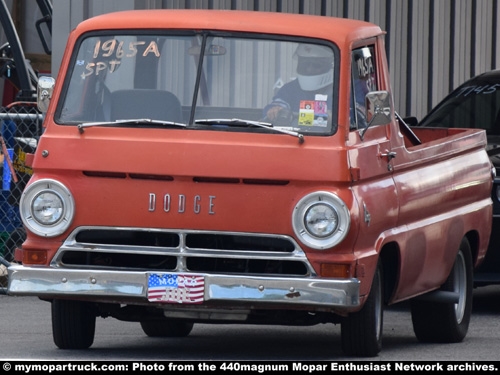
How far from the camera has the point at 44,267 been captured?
827 centimetres

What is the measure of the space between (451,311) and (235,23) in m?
2.51

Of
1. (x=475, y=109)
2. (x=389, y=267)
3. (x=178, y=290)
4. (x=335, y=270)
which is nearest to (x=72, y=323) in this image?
(x=178, y=290)

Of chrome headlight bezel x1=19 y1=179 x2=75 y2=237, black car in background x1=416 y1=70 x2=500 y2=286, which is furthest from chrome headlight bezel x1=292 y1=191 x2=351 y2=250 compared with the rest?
black car in background x1=416 y1=70 x2=500 y2=286

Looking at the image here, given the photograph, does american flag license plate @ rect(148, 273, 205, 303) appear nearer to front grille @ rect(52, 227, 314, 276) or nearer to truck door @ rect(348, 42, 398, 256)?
front grille @ rect(52, 227, 314, 276)

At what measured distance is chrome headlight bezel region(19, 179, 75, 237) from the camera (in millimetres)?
8234

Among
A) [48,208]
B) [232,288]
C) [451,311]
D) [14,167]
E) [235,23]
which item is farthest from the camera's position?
[14,167]

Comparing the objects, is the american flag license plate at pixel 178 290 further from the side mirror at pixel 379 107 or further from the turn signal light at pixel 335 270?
the side mirror at pixel 379 107

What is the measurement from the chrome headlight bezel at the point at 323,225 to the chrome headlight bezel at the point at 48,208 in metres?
1.25

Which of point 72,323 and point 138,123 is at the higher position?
point 138,123

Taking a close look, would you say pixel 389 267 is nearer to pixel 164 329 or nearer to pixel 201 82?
pixel 201 82

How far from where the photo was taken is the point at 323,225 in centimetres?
805

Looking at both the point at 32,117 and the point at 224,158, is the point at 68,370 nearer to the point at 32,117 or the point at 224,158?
the point at 224,158

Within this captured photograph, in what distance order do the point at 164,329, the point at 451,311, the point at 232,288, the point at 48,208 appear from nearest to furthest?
the point at 232,288, the point at 48,208, the point at 451,311, the point at 164,329

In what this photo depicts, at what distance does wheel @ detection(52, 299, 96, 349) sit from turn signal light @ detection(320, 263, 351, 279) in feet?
5.16
